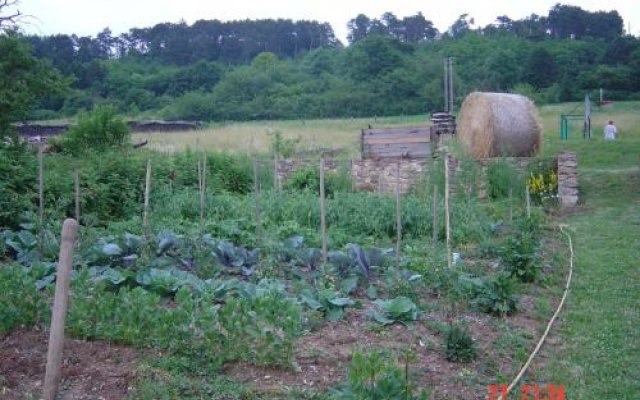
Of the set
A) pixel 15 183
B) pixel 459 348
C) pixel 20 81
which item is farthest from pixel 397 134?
pixel 459 348

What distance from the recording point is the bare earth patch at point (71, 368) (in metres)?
4.57

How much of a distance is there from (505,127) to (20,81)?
1037 centimetres

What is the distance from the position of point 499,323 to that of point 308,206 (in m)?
5.62

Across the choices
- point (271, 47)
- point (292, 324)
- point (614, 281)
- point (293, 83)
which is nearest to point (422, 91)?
point (293, 83)

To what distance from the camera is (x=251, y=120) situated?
4494 cm

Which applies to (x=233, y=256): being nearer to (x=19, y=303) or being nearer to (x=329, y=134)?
(x=19, y=303)

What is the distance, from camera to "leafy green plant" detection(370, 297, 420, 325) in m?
6.38

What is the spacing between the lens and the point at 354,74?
4831 cm

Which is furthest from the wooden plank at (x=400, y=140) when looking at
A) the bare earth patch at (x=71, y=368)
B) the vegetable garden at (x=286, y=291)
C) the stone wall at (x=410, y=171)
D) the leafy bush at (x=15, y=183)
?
the bare earth patch at (x=71, y=368)

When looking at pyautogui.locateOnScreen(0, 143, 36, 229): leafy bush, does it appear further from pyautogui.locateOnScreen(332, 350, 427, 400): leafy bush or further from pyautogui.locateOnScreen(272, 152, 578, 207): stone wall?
pyautogui.locateOnScreen(332, 350, 427, 400): leafy bush

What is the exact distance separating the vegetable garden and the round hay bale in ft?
16.0

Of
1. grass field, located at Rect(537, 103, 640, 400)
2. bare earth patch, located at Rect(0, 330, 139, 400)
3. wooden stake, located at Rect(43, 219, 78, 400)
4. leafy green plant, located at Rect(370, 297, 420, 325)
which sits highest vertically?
wooden stake, located at Rect(43, 219, 78, 400)
